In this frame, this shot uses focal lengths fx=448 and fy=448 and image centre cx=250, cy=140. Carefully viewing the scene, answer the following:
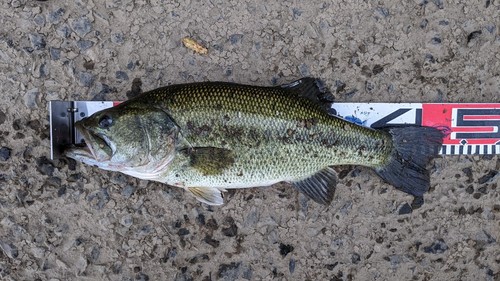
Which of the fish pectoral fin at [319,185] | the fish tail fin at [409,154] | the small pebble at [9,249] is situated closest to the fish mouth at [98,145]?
the small pebble at [9,249]

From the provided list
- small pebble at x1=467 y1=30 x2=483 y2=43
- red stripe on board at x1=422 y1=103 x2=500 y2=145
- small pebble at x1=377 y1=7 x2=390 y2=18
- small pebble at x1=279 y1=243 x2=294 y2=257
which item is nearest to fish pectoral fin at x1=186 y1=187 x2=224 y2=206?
small pebble at x1=279 y1=243 x2=294 y2=257

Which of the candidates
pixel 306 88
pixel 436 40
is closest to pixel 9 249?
pixel 306 88

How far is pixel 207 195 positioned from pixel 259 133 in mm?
525

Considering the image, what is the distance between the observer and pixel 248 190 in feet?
10.1

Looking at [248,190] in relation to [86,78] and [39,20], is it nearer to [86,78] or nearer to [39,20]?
[86,78]

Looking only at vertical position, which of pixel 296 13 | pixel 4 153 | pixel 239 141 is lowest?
pixel 4 153

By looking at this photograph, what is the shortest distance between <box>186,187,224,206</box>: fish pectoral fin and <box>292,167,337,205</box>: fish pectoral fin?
0.49 metres

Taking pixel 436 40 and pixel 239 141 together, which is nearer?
pixel 239 141

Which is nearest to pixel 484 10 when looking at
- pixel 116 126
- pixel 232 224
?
pixel 232 224

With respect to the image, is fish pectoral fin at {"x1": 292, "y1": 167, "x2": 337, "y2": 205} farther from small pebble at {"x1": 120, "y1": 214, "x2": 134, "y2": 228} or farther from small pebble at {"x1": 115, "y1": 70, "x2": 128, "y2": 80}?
small pebble at {"x1": 115, "y1": 70, "x2": 128, "y2": 80}

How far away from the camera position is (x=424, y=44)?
3.11 m

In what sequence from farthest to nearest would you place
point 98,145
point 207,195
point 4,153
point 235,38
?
point 235,38 < point 4,153 < point 207,195 < point 98,145

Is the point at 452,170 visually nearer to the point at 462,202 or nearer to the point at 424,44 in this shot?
the point at 462,202

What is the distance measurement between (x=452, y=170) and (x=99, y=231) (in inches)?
97.8
